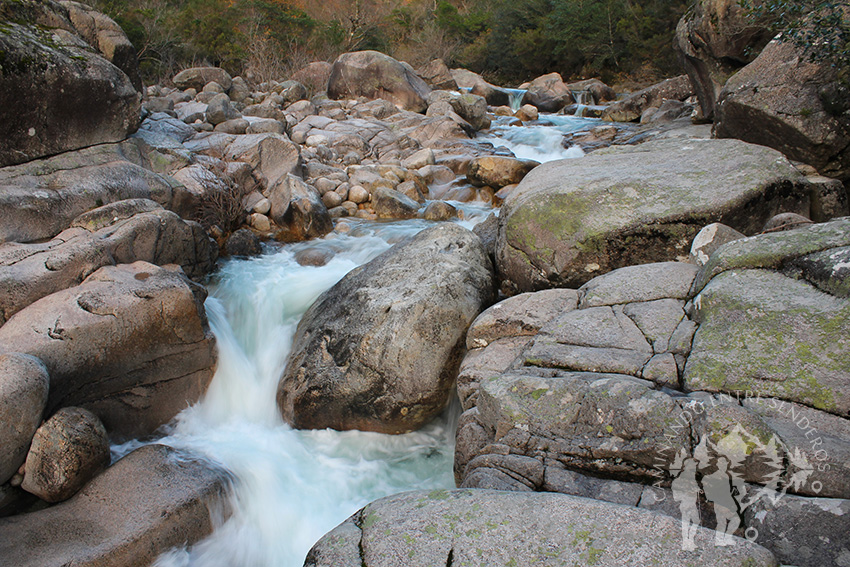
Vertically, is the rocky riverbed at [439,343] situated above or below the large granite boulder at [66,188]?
below

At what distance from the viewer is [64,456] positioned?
3.76m

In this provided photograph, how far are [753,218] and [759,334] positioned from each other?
2.36 metres

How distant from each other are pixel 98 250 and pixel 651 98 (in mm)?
15851

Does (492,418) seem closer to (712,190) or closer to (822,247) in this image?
(822,247)

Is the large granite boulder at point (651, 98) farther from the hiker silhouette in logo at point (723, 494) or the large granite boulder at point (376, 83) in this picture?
the hiker silhouette in logo at point (723, 494)

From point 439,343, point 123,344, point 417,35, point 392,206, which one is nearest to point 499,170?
point 392,206

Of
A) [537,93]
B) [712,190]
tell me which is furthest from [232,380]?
[537,93]

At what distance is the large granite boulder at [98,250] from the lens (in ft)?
15.3

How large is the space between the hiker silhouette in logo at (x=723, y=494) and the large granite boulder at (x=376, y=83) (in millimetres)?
17100

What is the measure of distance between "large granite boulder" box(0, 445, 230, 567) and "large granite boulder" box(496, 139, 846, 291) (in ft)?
11.6

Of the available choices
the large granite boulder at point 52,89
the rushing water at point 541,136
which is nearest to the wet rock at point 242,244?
the large granite boulder at point 52,89

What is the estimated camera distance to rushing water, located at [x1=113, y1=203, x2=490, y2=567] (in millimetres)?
4059

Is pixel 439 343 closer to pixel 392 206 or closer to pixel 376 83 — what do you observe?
pixel 392 206

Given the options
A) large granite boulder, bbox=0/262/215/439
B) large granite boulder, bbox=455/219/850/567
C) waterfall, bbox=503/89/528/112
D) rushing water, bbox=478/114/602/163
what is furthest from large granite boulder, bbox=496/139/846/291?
waterfall, bbox=503/89/528/112
